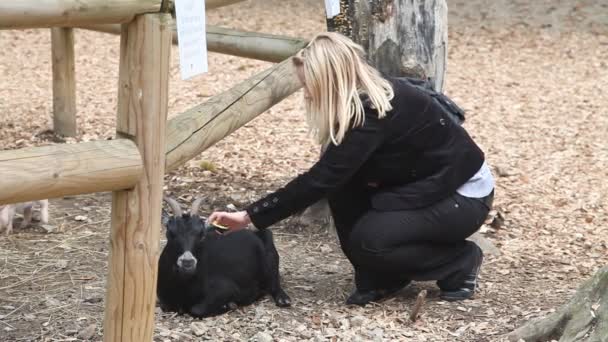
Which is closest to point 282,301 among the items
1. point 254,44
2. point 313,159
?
point 254,44

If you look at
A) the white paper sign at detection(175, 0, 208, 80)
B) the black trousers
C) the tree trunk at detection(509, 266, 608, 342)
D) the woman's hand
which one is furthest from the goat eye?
the tree trunk at detection(509, 266, 608, 342)

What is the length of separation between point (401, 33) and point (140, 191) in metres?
2.48

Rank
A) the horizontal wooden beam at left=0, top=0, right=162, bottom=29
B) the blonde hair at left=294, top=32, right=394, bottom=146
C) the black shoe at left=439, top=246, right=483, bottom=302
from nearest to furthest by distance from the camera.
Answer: the horizontal wooden beam at left=0, top=0, right=162, bottom=29
the blonde hair at left=294, top=32, right=394, bottom=146
the black shoe at left=439, top=246, right=483, bottom=302

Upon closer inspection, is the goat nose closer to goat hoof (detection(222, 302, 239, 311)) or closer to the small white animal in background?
goat hoof (detection(222, 302, 239, 311))

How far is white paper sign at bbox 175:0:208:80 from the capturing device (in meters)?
3.64

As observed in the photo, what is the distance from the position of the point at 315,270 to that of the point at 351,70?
5.08 ft

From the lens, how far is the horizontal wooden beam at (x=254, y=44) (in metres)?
5.97

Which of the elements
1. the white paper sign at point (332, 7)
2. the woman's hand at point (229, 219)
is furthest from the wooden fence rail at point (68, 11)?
the white paper sign at point (332, 7)

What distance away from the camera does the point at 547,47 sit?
11656 mm

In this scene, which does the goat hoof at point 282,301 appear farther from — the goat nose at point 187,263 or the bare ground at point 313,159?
the goat nose at point 187,263

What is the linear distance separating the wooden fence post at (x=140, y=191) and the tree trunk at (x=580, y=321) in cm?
172

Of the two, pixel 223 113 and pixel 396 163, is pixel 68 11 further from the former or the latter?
pixel 396 163

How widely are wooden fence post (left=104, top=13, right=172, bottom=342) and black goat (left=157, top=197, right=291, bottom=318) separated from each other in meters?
0.95

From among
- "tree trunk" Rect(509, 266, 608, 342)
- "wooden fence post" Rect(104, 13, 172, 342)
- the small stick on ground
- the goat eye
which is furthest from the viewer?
the goat eye
